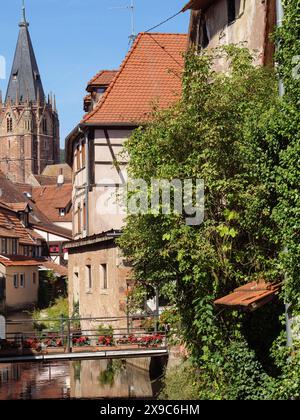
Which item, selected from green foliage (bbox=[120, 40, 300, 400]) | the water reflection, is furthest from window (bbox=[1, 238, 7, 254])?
green foliage (bbox=[120, 40, 300, 400])

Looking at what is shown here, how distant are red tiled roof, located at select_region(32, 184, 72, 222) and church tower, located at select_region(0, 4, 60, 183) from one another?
66.1 metres

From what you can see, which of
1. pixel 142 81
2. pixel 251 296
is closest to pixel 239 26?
pixel 251 296

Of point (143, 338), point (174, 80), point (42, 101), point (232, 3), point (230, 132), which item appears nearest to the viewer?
point (230, 132)

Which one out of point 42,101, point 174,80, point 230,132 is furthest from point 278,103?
point 42,101

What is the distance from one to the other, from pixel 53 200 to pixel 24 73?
64955mm

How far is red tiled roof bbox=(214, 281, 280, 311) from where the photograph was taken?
13766mm

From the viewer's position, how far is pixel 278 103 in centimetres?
1312

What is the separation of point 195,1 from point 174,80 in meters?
8.46

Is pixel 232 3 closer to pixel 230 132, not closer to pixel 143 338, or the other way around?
pixel 230 132

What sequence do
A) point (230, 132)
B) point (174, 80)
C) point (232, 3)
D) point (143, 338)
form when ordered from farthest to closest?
point (174, 80), point (143, 338), point (232, 3), point (230, 132)

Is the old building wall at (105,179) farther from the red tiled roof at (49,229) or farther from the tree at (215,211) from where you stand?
the red tiled roof at (49,229)

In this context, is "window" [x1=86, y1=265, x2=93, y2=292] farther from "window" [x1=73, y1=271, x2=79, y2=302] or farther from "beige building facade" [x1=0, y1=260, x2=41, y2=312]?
"beige building facade" [x1=0, y1=260, x2=41, y2=312]

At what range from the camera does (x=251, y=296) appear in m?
14.2

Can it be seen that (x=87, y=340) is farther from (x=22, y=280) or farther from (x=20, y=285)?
(x=22, y=280)
